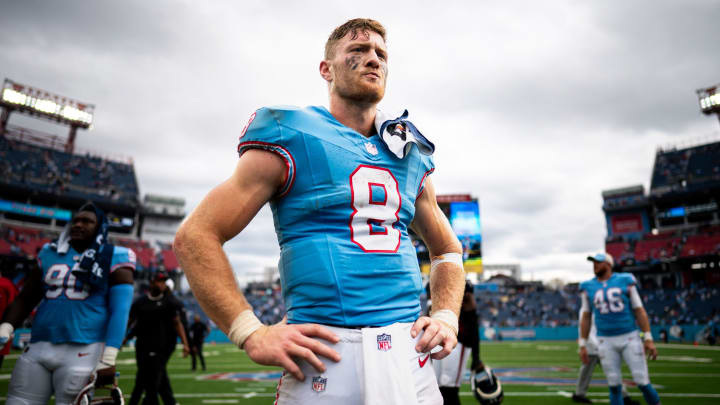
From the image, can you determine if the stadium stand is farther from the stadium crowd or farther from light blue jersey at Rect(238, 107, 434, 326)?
light blue jersey at Rect(238, 107, 434, 326)

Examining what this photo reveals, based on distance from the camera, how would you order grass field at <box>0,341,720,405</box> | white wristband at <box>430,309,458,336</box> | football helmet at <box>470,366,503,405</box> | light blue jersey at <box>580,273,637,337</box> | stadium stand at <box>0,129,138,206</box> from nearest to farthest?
1. white wristband at <box>430,309,458,336</box>
2. football helmet at <box>470,366,503,405</box>
3. light blue jersey at <box>580,273,637,337</box>
4. grass field at <box>0,341,720,405</box>
5. stadium stand at <box>0,129,138,206</box>

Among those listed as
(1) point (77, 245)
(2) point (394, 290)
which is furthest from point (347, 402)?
(1) point (77, 245)

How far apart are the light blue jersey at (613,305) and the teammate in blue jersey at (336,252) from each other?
5.73 meters

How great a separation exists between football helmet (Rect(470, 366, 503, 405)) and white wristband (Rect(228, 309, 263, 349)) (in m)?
4.14

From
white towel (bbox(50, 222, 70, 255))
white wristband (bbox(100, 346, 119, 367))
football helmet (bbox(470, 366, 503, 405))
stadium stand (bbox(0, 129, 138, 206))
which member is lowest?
football helmet (bbox(470, 366, 503, 405))

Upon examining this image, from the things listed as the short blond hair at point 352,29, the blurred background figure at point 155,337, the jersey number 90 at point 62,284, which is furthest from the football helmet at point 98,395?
the short blond hair at point 352,29

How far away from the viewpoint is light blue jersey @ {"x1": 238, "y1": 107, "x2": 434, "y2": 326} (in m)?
1.51

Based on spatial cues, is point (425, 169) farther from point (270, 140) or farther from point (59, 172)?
point (59, 172)

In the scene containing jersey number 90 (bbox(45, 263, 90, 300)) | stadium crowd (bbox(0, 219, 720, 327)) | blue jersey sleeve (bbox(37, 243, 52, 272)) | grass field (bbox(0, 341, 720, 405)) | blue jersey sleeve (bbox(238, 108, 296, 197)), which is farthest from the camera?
stadium crowd (bbox(0, 219, 720, 327))

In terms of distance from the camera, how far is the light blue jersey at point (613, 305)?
6.30m

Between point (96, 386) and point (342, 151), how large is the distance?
353cm

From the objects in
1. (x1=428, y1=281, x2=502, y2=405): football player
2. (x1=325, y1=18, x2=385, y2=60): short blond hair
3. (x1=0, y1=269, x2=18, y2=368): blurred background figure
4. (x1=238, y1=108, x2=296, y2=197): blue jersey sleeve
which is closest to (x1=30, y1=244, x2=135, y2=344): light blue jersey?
(x1=0, y1=269, x2=18, y2=368): blurred background figure

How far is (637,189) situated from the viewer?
160 ft

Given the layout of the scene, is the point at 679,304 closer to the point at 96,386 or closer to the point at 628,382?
the point at 628,382
